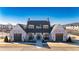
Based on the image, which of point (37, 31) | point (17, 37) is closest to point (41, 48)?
point (37, 31)

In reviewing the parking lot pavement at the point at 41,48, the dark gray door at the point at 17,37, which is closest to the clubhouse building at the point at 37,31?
the dark gray door at the point at 17,37

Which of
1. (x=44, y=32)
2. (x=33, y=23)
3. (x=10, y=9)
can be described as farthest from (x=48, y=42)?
(x=10, y=9)

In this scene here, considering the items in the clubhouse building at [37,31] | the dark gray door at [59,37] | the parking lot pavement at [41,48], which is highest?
the clubhouse building at [37,31]

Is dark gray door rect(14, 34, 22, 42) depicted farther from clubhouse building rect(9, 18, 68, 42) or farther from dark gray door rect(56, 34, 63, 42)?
dark gray door rect(56, 34, 63, 42)

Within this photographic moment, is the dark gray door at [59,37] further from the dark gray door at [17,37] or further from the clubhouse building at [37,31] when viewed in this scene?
the dark gray door at [17,37]

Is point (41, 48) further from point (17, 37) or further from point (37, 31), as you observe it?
point (17, 37)

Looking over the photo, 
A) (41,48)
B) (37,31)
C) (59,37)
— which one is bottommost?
(41,48)

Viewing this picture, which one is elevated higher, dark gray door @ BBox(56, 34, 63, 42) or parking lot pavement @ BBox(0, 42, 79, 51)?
dark gray door @ BBox(56, 34, 63, 42)

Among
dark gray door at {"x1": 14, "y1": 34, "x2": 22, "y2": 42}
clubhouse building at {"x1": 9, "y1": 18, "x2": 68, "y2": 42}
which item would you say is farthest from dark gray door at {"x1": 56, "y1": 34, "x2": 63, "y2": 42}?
dark gray door at {"x1": 14, "y1": 34, "x2": 22, "y2": 42}
